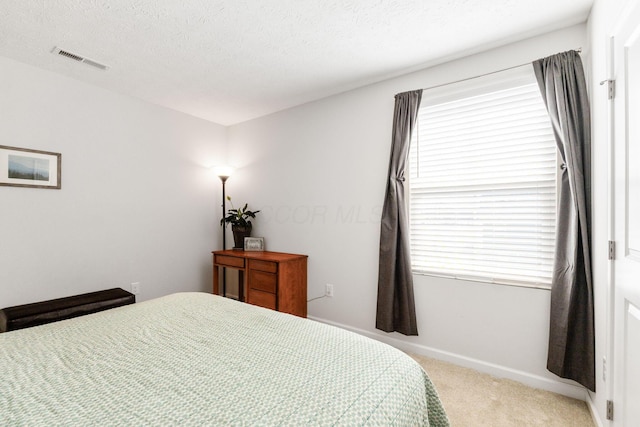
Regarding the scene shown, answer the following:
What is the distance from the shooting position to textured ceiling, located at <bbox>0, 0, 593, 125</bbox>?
1.83 meters

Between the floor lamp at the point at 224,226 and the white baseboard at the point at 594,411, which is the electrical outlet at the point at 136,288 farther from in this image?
the white baseboard at the point at 594,411

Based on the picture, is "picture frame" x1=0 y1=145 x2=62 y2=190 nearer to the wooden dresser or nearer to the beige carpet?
the wooden dresser

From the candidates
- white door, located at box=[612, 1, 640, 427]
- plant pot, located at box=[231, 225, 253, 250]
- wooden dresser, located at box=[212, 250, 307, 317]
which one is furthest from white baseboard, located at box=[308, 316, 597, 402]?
plant pot, located at box=[231, 225, 253, 250]

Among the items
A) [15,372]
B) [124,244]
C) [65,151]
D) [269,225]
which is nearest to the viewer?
[15,372]

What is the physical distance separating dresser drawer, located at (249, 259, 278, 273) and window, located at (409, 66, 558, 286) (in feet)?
4.32

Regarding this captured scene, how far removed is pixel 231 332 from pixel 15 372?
2.35ft

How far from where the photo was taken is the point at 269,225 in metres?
3.67

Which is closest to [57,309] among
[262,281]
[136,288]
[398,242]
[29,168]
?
[136,288]

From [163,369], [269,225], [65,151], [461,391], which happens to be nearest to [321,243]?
[269,225]

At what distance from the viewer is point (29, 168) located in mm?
2512

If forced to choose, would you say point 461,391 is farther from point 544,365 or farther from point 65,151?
point 65,151

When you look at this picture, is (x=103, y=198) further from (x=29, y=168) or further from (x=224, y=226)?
(x=224, y=226)

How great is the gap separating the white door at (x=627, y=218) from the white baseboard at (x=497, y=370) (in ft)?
1.90

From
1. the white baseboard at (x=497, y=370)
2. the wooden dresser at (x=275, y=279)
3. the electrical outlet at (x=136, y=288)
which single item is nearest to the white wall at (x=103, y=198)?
the electrical outlet at (x=136, y=288)
